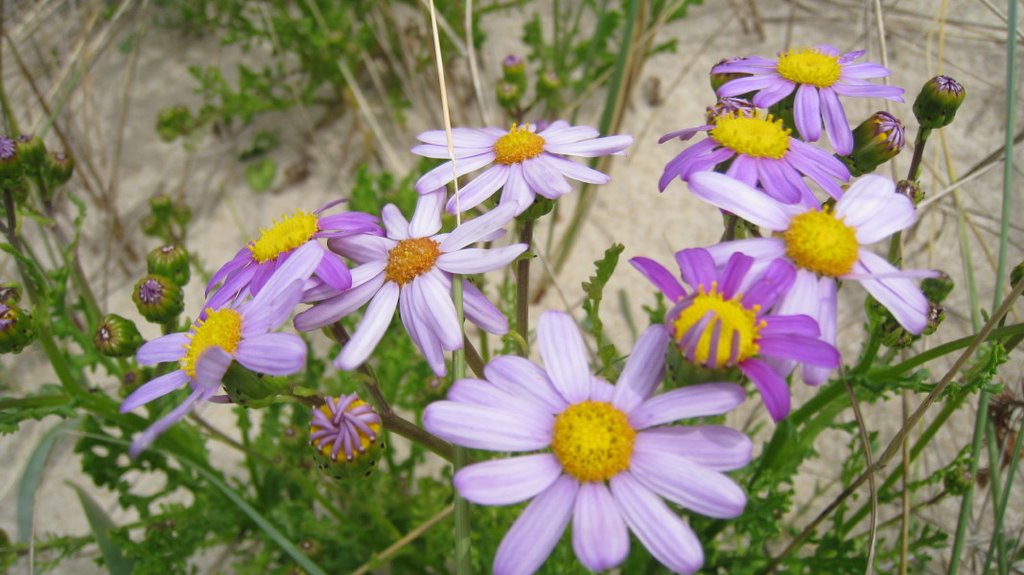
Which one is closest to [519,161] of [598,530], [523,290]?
[523,290]

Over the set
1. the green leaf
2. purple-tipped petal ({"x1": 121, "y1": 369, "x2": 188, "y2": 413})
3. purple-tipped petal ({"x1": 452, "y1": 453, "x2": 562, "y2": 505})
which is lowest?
the green leaf

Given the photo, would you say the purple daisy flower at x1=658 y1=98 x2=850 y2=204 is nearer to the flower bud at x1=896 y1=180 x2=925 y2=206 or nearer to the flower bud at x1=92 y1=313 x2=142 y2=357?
the flower bud at x1=896 y1=180 x2=925 y2=206

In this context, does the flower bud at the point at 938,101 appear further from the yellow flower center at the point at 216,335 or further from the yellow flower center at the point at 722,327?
the yellow flower center at the point at 216,335

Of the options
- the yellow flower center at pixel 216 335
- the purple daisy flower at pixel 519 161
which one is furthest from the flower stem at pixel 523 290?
the yellow flower center at pixel 216 335

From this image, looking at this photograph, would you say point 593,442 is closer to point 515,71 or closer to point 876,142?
point 876,142

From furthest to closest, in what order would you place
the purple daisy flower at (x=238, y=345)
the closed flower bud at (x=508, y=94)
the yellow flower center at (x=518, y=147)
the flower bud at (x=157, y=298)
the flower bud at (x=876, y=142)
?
1. the closed flower bud at (x=508, y=94)
2. the flower bud at (x=157, y=298)
3. the yellow flower center at (x=518, y=147)
4. the flower bud at (x=876, y=142)
5. the purple daisy flower at (x=238, y=345)

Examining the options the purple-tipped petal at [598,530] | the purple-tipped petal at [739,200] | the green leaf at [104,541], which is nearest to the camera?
the purple-tipped petal at [598,530]

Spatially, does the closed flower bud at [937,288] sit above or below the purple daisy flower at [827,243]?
below

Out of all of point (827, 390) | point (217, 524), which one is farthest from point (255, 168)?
point (827, 390)

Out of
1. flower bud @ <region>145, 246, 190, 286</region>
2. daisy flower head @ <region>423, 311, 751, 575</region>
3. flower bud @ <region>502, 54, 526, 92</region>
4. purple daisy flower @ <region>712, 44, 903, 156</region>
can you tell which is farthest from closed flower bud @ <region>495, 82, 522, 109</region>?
daisy flower head @ <region>423, 311, 751, 575</region>
